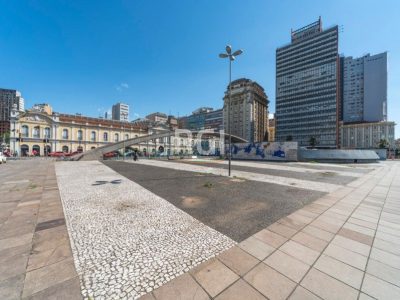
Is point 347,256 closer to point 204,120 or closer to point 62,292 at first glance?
point 62,292

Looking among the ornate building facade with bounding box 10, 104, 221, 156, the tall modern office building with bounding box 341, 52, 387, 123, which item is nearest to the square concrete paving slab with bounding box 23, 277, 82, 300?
the ornate building facade with bounding box 10, 104, 221, 156

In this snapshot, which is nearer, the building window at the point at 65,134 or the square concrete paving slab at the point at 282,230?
the square concrete paving slab at the point at 282,230

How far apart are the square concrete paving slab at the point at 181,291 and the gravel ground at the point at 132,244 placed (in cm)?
13

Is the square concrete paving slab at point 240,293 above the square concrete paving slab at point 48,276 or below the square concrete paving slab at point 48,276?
below

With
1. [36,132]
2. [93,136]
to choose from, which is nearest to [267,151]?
[93,136]

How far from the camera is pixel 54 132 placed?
175ft

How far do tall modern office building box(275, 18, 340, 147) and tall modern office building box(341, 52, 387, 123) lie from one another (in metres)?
41.0

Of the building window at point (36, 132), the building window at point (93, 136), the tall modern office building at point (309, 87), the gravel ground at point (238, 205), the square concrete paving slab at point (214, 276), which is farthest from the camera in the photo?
the tall modern office building at point (309, 87)

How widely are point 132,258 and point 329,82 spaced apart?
125 metres

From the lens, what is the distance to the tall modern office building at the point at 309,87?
309 feet

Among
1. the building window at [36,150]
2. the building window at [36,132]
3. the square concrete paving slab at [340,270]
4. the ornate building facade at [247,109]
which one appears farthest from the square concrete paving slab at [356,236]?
the ornate building facade at [247,109]

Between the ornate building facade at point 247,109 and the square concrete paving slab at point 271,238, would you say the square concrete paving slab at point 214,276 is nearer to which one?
the square concrete paving slab at point 271,238

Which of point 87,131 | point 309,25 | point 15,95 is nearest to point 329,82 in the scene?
point 309,25

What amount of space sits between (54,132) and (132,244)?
67.2 meters
